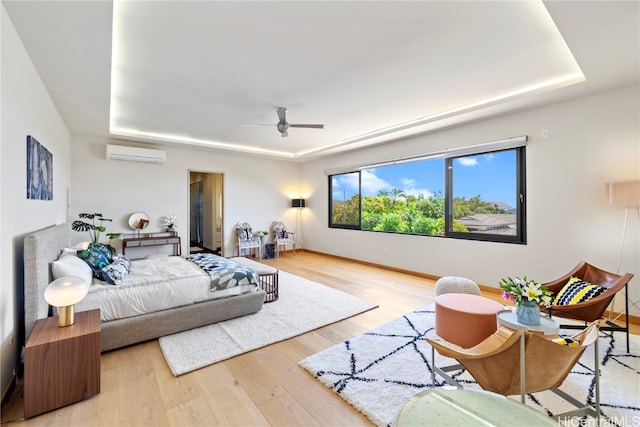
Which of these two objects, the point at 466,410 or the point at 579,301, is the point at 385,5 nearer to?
the point at 466,410

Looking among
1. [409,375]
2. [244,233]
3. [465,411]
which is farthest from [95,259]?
[244,233]

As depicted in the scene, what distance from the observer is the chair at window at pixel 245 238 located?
255 inches

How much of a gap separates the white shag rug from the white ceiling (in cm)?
257

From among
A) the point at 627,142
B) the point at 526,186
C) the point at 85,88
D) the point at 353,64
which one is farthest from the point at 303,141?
the point at 627,142

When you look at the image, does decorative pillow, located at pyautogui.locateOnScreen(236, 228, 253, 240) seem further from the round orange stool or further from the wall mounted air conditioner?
the round orange stool

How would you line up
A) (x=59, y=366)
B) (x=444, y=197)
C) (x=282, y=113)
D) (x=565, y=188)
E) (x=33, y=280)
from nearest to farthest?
(x=59, y=366) → (x=33, y=280) → (x=565, y=188) → (x=282, y=113) → (x=444, y=197)

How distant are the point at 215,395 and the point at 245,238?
489 cm

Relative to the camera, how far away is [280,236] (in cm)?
707

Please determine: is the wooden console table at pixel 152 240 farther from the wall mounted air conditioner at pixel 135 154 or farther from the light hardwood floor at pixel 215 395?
the light hardwood floor at pixel 215 395

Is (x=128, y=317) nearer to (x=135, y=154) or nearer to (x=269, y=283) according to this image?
(x=269, y=283)

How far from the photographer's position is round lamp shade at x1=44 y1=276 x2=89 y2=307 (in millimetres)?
1795

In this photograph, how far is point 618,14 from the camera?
186 centimetres

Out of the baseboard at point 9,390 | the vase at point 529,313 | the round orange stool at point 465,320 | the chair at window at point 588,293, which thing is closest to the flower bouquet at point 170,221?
the baseboard at point 9,390

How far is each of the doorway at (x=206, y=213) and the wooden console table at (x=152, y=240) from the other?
110 cm
